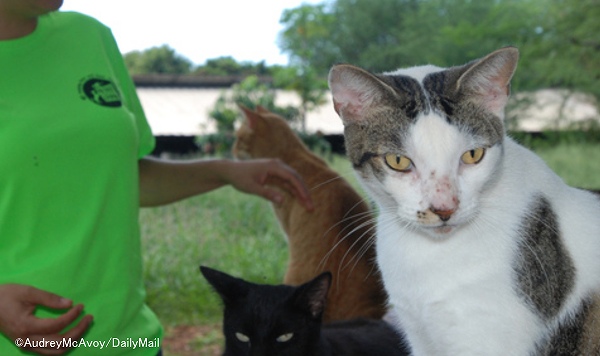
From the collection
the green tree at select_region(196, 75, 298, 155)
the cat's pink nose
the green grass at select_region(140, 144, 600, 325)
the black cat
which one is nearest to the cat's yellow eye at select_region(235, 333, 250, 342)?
the black cat

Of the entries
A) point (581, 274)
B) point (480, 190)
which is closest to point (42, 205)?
point (480, 190)

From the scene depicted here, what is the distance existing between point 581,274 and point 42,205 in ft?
2.58

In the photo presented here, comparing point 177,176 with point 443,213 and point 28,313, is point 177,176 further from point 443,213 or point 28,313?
point 443,213

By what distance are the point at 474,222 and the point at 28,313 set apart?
631mm

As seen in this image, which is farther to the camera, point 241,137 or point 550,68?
point 550,68

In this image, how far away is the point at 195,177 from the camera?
133cm

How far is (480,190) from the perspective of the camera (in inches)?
37.9

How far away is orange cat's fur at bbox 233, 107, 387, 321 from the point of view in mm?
1746

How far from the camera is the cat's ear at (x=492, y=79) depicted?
92cm

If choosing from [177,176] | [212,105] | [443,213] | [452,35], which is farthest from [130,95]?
[212,105]

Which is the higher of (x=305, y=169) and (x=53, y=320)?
(x=53, y=320)

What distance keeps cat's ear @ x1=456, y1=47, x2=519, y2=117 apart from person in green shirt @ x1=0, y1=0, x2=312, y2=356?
55 cm

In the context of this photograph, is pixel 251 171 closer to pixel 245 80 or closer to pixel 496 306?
pixel 496 306

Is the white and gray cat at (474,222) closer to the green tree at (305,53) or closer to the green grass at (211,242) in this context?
the green grass at (211,242)
